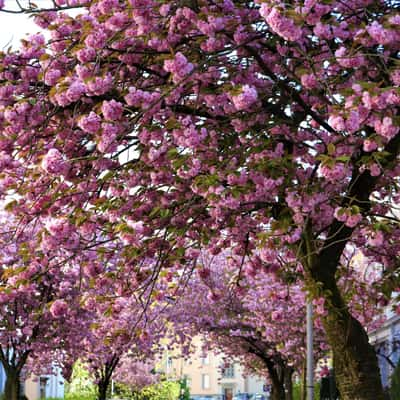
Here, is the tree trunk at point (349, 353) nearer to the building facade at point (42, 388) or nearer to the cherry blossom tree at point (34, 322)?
the cherry blossom tree at point (34, 322)

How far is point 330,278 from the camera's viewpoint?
873 centimetres

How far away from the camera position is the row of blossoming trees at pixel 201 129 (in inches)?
266

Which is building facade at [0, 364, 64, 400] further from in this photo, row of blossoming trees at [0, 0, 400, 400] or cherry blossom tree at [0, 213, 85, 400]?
row of blossoming trees at [0, 0, 400, 400]

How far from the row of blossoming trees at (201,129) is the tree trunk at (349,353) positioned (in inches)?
0.6

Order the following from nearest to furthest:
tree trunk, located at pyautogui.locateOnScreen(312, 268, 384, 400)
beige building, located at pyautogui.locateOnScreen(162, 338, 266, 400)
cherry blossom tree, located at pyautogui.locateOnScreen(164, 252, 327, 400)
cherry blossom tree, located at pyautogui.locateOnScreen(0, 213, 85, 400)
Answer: tree trunk, located at pyautogui.locateOnScreen(312, 268, 384, 400), cherry blossom tree, located at pyautogui.locateOnScreen(0, 213, 85, 400), cherry blossom tree, located at pyautogui.locateOnScreen(164, 252, 327, 400), beige building, located at pyautogui.locateOnScreen(162, 338, 266, 400)

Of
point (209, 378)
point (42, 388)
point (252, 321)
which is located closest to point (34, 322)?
point (252, 321)

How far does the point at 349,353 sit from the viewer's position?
846 centimetres

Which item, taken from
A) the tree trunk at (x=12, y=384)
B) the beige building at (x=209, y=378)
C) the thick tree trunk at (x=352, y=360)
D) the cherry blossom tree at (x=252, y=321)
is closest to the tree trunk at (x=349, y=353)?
the thick tree trunk at (x=352, y=360)

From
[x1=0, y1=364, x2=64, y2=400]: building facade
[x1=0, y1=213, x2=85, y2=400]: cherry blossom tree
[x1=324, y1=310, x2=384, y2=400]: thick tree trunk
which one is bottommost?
[x1=0, y1=364, x2=64, y2=400]: building facade

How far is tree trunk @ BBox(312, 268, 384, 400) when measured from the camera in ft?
27.5

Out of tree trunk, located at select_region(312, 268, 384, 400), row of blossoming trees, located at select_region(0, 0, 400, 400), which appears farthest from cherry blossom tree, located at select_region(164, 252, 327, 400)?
row of blossoming trees, located at select_region(0, 0, 400, 400)

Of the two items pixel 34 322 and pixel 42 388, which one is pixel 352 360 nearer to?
pixel 34 322

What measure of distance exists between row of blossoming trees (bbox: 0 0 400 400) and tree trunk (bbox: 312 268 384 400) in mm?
→ 16

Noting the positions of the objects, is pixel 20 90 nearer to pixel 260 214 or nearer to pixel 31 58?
pixel 31 58
